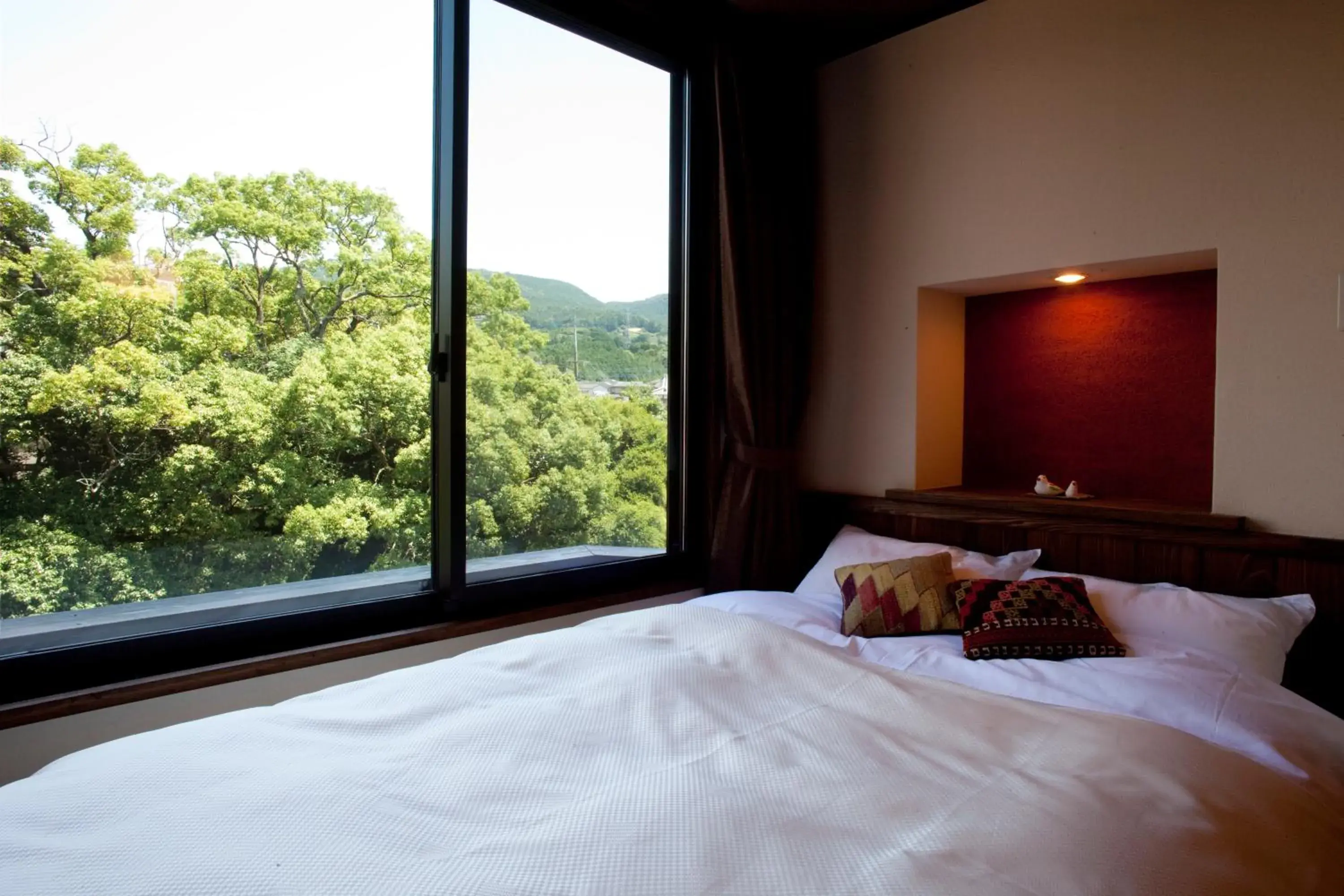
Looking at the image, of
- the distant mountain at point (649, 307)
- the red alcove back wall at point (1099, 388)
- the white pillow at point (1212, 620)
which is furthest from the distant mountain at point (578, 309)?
the white pillow at point (1212, 620)

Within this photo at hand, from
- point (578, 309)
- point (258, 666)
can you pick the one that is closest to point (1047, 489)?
point (578, 309)

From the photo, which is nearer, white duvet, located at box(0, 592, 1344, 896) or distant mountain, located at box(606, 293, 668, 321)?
white duvet, located at box(0, 592, 1344, 896)

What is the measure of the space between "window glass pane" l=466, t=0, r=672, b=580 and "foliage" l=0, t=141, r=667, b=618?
2 centimetres

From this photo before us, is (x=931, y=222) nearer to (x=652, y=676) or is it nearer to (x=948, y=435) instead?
(x=948, y=435)

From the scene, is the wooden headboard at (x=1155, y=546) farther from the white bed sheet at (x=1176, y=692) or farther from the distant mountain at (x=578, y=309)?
the distant mountain at (x=578, y=309)

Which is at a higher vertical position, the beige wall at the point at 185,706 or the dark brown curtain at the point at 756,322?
the dark brown curtain at the point at 756,322

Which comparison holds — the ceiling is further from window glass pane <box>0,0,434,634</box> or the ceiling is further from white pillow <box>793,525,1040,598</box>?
white pillow <box>793,525,1040,598</box>

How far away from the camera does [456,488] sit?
215cm

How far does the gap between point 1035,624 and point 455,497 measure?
152cm

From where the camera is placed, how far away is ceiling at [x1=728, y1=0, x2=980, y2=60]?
2.61m

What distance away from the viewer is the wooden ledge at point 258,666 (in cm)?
154

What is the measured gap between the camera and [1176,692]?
1.49 m

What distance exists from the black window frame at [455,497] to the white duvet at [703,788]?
502 millimetres

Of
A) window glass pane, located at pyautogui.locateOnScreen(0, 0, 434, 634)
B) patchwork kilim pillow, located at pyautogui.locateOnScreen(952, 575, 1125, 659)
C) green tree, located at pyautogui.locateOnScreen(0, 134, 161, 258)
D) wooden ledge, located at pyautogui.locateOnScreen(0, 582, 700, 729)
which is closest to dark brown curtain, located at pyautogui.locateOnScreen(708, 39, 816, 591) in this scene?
wooden ledge, located at pyautogui.locateOnScreen(0, 582, 700, 729)
